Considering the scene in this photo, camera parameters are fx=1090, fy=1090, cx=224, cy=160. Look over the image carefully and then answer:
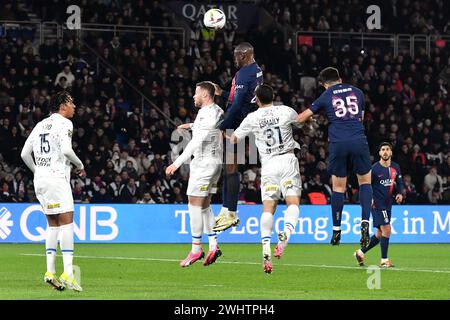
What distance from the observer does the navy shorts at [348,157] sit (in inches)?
617

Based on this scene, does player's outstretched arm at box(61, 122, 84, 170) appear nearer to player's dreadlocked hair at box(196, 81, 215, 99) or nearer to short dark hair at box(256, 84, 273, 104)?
short dark hair at box(256, 84, 273, 104)

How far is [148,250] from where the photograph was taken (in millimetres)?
23375

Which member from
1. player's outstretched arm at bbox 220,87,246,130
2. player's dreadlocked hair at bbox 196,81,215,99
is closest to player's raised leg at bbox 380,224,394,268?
player's outstretched arm at bbox 220,87,246,130

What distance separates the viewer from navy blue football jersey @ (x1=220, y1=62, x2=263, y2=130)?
52.5 feet

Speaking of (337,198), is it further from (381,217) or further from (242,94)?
(381,217)

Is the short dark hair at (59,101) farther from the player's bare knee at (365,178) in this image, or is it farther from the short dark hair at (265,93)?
the player's bare knee at (365,178)

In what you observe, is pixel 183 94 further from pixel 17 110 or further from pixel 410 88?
pixel 410 88

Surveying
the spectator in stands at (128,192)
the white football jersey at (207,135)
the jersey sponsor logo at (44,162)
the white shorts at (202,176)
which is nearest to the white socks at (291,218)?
the white shorts at (202,176)

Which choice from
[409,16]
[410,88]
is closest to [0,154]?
[410,88]

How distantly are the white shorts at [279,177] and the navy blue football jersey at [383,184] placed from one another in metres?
4.18

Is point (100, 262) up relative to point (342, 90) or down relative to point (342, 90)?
down

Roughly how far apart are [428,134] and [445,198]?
305 cm

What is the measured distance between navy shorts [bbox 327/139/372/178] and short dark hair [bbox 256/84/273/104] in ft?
3.92

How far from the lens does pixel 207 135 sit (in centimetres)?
1625
